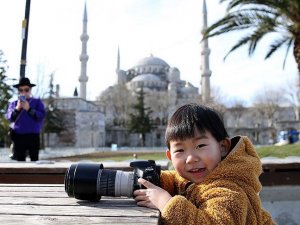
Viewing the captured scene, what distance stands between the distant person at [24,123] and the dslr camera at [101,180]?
146 inches

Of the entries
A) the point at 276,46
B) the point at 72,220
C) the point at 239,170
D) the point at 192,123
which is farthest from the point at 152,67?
the point at 72,220

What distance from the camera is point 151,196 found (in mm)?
→ 1353

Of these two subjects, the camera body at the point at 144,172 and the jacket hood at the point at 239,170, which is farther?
the camera body at the point at 144,172

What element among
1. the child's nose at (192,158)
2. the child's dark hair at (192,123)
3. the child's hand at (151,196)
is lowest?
the child's hand at (151,196)

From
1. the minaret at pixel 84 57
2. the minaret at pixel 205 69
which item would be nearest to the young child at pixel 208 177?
the minaret at pixel 205 69

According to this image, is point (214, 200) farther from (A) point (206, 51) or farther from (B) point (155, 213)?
(A) point (206, 51)

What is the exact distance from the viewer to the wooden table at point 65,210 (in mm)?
1120

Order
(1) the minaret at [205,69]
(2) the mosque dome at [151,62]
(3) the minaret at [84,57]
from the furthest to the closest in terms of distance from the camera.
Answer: (2) the mosque dome at [151,62] → (1) the minaret at [205,69] → (3) the minaret at [84,57]

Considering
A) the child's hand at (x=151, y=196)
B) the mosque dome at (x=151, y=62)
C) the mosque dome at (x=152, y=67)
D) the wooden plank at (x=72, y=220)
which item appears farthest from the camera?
the mosque dome at (x=151, y=62)

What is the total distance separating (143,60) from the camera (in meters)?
67.0

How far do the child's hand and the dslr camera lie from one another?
0.13 feet

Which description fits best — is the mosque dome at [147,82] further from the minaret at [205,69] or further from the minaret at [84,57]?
the minaret at [84,57]

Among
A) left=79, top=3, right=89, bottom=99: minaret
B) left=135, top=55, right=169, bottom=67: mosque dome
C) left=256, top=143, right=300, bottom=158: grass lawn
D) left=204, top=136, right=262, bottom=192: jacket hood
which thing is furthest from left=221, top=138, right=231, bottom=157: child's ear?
left=135, top=55, right=169, bottom=67: mosque dome

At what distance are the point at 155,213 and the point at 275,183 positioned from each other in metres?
2.22
